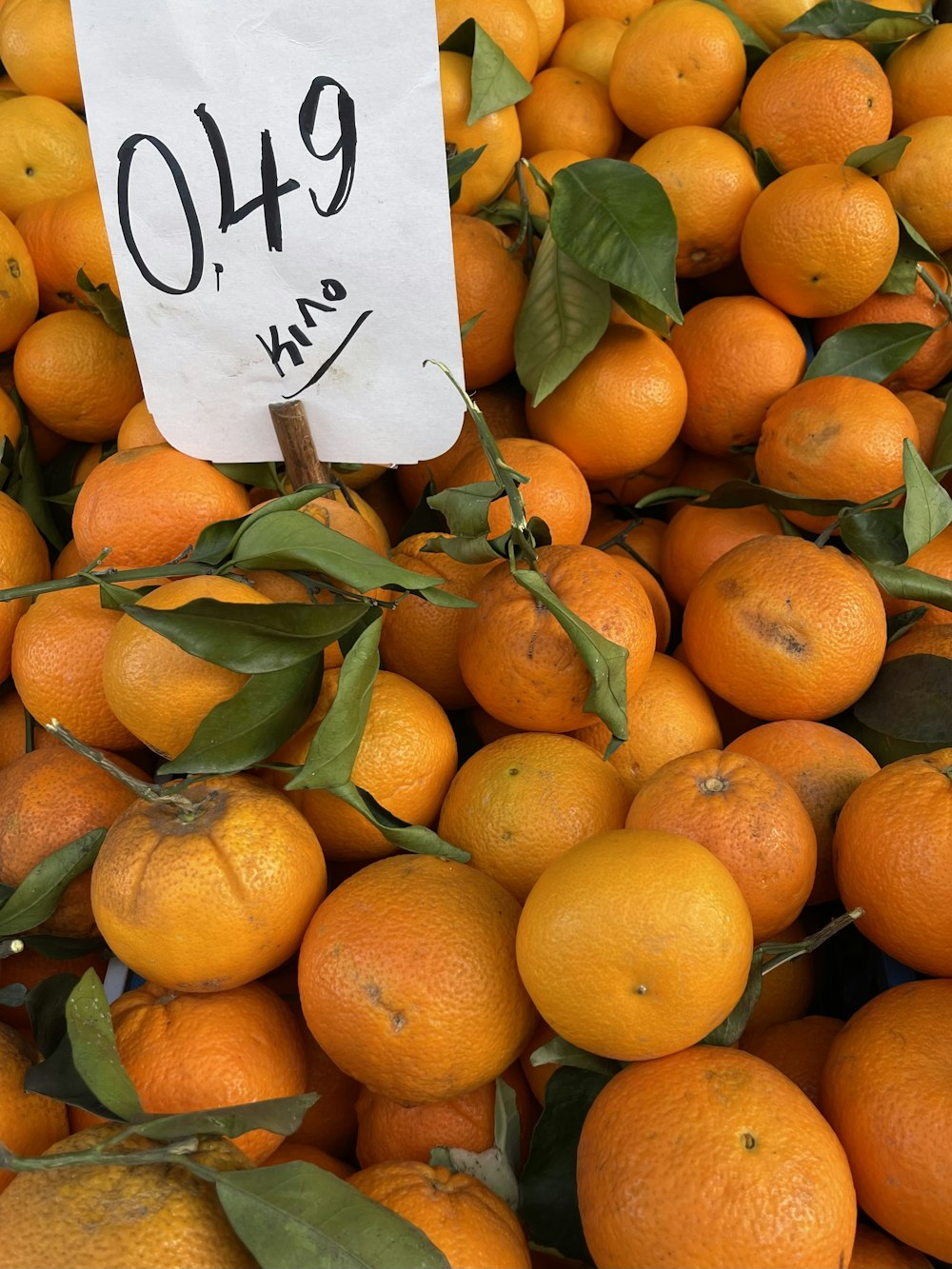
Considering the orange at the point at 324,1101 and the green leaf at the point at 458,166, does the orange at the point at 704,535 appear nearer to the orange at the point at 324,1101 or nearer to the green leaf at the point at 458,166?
the green leaf at the point at 458,166

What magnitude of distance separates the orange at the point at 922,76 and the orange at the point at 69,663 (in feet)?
4.10

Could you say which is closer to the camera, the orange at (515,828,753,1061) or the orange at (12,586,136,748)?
the orange at (515,828,753,1061)

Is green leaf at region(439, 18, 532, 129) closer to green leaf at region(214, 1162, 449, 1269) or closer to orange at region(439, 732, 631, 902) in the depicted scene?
orange at region(439, 732, 631, 902)

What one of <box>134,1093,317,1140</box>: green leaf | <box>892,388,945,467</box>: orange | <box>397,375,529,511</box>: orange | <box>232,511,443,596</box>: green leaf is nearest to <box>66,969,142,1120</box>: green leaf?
<box>134,1093,317,1140</box>: green leaf

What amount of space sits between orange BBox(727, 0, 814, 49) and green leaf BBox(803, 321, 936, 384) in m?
0.53

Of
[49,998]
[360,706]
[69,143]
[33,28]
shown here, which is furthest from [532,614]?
[33,28]

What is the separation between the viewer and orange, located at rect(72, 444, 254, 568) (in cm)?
90

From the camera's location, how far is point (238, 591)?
78 cm

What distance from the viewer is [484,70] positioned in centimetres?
126

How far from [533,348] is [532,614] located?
16.2 inches

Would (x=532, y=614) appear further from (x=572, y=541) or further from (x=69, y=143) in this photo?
(x=69, y=143)

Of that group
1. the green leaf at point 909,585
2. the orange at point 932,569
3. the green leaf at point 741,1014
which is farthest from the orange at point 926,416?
the green leaf at point 741,1014

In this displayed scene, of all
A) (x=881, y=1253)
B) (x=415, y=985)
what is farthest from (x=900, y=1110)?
(x=415, y=985)

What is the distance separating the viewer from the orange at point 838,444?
41.2 inches
